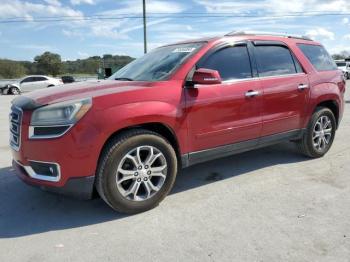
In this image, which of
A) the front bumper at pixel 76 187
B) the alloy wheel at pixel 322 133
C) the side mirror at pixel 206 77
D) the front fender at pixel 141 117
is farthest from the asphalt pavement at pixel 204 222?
the side mirror at pixel 206 77

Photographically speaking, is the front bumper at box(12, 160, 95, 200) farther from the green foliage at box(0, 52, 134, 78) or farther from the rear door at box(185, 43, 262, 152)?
the green foliage at box(0, 52, 134, 78)

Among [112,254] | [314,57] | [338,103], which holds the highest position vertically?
[314,57]

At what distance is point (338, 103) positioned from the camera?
5961mm

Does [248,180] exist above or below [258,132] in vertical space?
below

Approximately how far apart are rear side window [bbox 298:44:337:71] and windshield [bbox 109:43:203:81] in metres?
1.95

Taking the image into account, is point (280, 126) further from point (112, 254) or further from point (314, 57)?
point (112, 254)

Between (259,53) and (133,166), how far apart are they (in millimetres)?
2296

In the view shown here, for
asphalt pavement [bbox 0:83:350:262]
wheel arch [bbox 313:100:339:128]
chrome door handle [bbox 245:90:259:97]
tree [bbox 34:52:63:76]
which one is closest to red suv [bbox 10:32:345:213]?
chrome door handle [bbox 245:90:259:97]

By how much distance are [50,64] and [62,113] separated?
47.4 metres

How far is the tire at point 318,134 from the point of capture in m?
5.58

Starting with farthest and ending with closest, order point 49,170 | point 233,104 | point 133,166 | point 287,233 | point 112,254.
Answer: point 233,104 < point 133,166 < point 49,170 < point 287,233 < point 112,254

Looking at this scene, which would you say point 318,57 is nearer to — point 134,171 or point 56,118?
point 134,171

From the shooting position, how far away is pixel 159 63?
4660 mm

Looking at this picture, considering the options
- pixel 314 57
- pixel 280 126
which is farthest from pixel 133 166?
pixel 314 57
